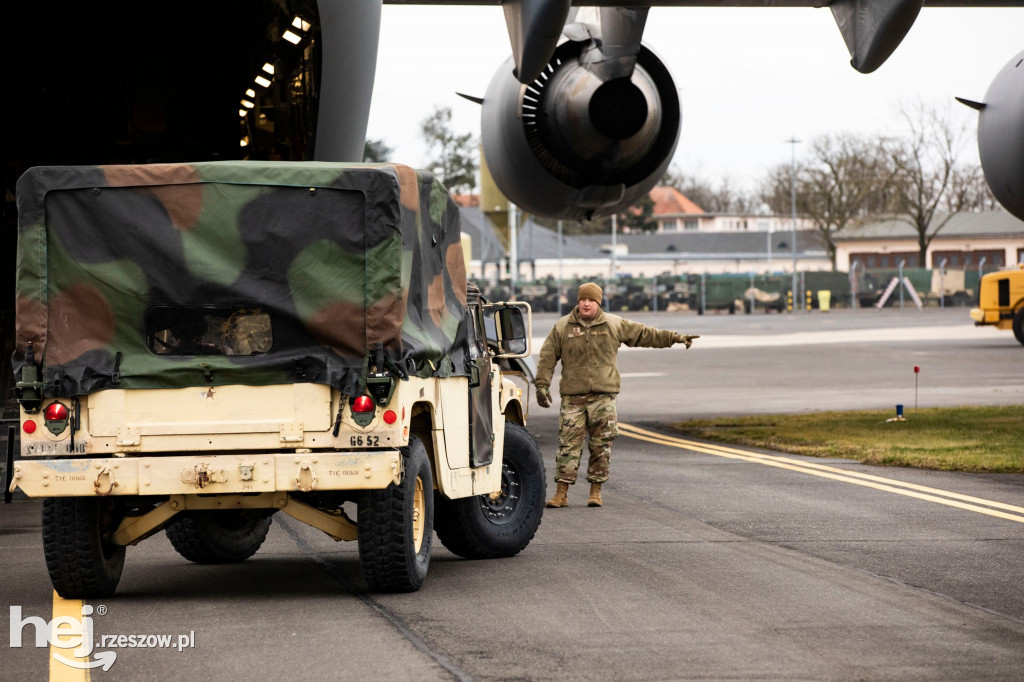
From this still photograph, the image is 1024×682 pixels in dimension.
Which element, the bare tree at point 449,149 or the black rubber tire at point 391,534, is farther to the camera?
the bare tree at point 449,149

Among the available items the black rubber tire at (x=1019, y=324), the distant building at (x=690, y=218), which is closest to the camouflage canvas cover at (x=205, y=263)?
the black rubber tire at (x=1019, y=324)

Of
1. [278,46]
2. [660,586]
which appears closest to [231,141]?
[278,46]

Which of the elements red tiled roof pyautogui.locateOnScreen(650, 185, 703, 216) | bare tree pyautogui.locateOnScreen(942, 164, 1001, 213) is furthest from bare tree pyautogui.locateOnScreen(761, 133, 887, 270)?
red tiled roof pyautogui.locateOnScreen(650, 185, 703, 216)

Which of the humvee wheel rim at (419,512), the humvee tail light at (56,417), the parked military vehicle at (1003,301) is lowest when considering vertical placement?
the humvee wheel rim at (419,512)

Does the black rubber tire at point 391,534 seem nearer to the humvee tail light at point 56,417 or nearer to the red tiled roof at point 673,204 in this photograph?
the humvee tail light at point 56,417

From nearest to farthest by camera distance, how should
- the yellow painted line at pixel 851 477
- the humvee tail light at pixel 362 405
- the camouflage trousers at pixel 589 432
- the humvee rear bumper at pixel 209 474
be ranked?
the humvee rear bumper at pixel 209 474 < the humvee tail light at pixel 362 405 < the yellow painted line at pixel 851 477 < the camouflage trousers at pixel 589 432

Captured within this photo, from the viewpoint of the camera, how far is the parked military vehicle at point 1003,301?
3616cm

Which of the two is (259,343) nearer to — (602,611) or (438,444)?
(438,444)

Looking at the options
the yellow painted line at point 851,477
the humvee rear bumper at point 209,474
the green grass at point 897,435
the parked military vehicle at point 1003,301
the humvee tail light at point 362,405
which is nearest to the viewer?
the humvee rear bumper at point 209,474

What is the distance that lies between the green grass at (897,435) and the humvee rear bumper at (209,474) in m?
7.84

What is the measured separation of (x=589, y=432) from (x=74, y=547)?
4.93 metres

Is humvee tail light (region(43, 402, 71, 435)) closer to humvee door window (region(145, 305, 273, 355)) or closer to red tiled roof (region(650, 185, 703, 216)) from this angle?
humvee door window (region(145, 305, 273, 355))

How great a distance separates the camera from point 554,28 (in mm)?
10438

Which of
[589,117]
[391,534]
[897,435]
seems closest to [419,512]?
[391,534]
